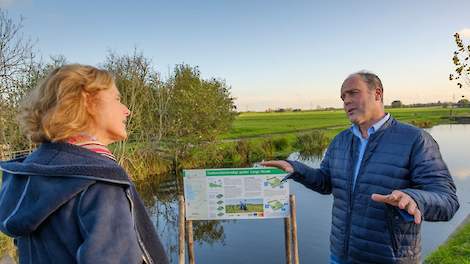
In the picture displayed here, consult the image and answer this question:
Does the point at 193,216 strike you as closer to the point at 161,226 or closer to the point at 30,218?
the point at 30,218

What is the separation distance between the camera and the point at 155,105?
18.8 m

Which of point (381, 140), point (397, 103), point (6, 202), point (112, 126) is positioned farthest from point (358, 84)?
point (397, 103)

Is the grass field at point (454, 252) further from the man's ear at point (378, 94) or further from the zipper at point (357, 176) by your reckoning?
the man's ear at point (378, 94)

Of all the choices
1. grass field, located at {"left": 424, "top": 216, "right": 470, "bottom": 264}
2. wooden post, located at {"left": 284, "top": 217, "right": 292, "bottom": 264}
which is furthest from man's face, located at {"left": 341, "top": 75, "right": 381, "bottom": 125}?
grass field, located at {"left": 424, "top": 216, "right": 470, "bottom": 264}

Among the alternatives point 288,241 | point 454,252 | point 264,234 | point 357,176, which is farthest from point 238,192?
point 264,234

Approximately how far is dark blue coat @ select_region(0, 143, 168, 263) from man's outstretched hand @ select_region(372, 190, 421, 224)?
4.33ft

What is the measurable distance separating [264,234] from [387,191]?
866 centimetres

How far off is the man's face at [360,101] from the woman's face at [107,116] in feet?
6.39

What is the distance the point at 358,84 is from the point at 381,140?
1.62 ft

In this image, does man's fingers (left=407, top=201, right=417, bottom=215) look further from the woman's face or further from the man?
the woman's face

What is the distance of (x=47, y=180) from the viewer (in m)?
1.41

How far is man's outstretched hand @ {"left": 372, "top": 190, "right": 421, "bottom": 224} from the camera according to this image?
205cm

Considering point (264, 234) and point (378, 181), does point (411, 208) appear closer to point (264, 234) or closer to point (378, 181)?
point (378, 181)

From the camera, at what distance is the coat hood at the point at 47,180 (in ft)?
4.49
